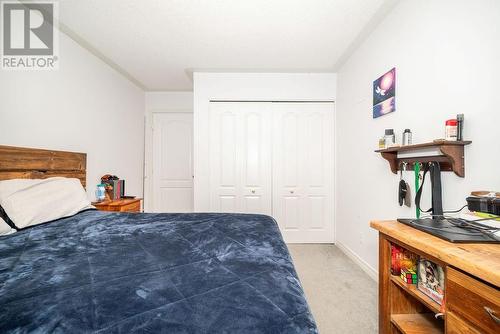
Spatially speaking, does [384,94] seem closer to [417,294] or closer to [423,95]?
[423,95]

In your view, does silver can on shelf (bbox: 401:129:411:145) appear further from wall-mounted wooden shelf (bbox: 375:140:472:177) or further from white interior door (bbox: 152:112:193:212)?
white interior door (bbox: 152:112:193:212)

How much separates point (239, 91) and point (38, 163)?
251 centimetres

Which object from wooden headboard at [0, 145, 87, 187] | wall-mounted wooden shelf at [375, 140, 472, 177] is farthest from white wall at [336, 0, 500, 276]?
wooden headboard at [0, 145, 87, 187]

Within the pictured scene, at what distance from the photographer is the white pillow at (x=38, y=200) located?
150 centimetres

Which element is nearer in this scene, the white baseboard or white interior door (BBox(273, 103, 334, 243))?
the white baseboard

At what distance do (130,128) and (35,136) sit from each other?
170cm

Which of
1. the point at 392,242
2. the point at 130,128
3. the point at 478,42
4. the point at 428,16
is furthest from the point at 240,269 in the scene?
the point at 130,128

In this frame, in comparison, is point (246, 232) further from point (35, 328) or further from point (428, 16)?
point (428, 16)

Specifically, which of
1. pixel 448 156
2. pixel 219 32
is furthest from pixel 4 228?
pixel 448 156

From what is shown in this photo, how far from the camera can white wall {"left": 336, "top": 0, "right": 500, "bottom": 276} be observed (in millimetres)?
1202

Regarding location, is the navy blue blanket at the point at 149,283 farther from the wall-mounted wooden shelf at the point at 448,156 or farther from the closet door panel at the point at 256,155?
the closet door panel at the point at 256,155

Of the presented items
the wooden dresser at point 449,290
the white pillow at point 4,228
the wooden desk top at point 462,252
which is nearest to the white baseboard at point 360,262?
the wooden dresser at point 449,290

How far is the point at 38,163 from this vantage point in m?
1.99

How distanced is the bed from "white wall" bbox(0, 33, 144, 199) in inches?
46.4
